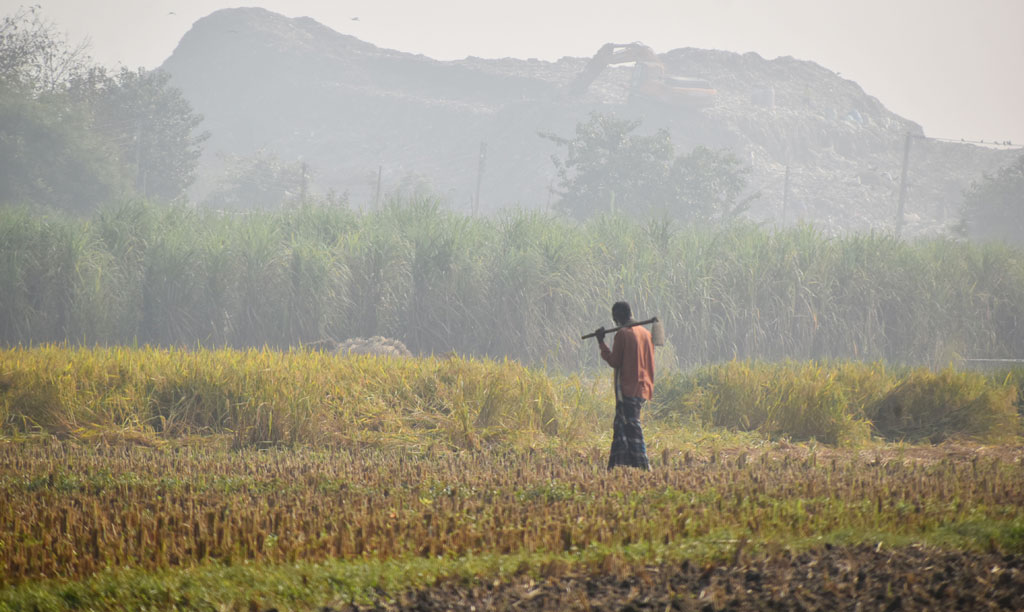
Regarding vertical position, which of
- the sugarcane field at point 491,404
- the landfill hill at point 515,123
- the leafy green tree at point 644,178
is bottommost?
the sugarcane field at point 491,404

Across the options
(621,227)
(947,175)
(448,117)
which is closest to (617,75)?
(448,117)

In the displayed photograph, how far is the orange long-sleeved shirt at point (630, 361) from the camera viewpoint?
7555mm

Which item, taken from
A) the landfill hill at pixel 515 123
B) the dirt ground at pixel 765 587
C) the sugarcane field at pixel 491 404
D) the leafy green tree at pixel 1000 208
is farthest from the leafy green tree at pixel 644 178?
the dirt ground at pixel 765 587

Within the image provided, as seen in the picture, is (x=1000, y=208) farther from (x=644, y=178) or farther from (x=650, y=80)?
(x=650, y=80)

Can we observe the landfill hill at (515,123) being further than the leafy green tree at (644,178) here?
Yes

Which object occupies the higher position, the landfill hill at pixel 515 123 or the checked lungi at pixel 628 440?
the landfill hill at pixel 515 123

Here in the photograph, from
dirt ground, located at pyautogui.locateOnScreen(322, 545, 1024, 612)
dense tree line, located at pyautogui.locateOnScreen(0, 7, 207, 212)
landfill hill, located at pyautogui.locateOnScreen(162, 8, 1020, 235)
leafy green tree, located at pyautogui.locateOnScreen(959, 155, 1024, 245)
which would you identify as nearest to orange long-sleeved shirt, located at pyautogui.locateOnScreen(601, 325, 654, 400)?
dirt ground, located at pyautogui.locateOnScreen(322, 545, 1024, 612)

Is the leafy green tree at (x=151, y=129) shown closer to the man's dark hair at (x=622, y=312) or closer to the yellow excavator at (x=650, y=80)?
the yellow excavator at (x=650, y=80)

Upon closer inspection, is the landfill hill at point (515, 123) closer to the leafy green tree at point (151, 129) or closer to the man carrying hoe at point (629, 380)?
the leafy green tree at point (151, 129)

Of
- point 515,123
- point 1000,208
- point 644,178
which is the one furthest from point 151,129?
point 1000,208

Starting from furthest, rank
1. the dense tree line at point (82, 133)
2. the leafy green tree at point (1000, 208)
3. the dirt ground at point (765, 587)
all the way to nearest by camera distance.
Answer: the leafy green tree at point (1000, 208) → the dense tree line at point (82, 133) → the dirt ground at point (765, 587)

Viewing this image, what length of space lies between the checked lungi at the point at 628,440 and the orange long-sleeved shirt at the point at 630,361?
0.10 metres

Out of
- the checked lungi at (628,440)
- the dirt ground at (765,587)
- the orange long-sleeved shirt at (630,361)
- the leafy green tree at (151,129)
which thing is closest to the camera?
the dirt ground at (765,587)

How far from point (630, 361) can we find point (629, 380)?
0.50 ft
